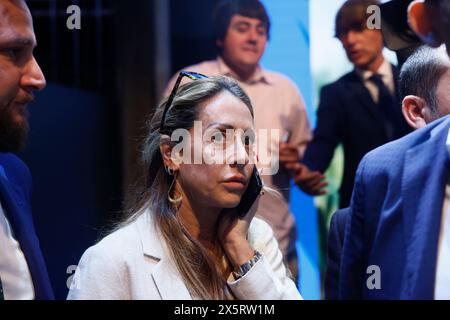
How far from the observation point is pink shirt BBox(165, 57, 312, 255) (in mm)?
3604

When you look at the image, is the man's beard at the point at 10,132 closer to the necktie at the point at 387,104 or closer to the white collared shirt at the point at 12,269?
the white collared shirt at the point at 12,269

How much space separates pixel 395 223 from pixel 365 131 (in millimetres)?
1948

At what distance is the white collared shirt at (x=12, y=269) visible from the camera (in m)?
1.84

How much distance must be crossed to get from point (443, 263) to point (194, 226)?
29.3 inches

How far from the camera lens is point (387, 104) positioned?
3.50 metres

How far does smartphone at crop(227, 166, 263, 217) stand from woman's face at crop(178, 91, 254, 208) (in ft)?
0.26

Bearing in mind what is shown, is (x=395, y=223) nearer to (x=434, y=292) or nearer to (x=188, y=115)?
(x=434, y=292)

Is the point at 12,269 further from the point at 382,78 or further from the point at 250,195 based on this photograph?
the point at 382,78

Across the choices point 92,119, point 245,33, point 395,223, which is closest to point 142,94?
point 92,119

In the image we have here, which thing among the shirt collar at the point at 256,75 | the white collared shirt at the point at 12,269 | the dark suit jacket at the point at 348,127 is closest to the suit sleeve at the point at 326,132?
the dark suit jacket at the point at 348,127

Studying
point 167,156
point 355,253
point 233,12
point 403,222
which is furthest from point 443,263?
point 233,12

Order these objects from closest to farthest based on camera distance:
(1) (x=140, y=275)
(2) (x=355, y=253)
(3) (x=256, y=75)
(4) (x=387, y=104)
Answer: (2) (x=355, y=253)
(1) (x=140, y=275)
(4) (x=387, y=104)
(3) (x=256, y=75)

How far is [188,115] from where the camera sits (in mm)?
2064

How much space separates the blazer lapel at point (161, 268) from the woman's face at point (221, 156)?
160 mm
